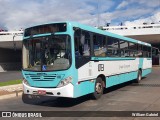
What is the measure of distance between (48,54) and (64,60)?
2.34ft

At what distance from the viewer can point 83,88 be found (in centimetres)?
1087

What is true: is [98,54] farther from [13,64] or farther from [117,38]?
[13,64]

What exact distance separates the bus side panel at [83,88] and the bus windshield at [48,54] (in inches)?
35.6

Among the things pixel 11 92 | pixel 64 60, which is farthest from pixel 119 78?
pixel 64 60

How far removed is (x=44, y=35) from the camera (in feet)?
35.4

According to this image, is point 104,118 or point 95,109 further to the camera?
point 95,109

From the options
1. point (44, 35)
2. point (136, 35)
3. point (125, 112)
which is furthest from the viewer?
point (136, 35)

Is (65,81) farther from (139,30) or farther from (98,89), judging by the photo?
(139,30)

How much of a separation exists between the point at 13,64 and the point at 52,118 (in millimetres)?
53183

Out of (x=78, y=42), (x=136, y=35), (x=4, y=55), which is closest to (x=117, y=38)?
(x=78, y=42)

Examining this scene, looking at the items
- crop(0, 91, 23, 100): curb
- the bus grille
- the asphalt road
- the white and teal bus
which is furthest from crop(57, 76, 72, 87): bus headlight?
crop(0, 91, 23, 100): curb

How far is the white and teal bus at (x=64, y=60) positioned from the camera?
10180 millimetres

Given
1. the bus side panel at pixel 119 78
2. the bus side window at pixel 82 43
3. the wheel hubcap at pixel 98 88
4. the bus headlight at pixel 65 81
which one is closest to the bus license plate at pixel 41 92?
the bus headlight at pixel 65 81

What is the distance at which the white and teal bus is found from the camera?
10.2m
